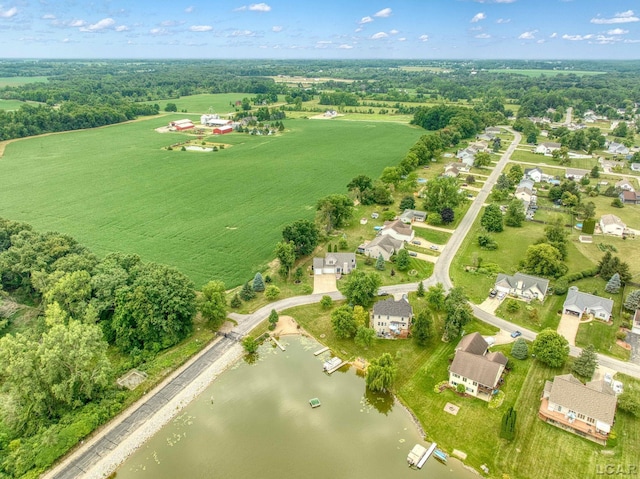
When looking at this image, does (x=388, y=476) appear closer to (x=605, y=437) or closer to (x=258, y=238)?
(x=605, y=437)

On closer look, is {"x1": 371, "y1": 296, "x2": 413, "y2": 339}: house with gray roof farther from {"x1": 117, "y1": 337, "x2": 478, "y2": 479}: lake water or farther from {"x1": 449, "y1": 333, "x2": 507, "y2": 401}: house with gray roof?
{"x1": 449, "y1": 333, "x2": 507, "y2": 401}: house with gray roof

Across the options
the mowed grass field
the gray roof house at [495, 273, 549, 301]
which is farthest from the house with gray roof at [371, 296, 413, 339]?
the mowed grass field

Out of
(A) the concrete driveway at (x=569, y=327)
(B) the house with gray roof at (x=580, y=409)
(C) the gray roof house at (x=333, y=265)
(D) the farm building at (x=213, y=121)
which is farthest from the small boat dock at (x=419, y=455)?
(D) the farm building at (x=213, y=121)

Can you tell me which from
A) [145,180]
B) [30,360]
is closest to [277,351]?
[30,360]

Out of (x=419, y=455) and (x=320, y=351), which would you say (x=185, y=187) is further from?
(x=419, y=455)

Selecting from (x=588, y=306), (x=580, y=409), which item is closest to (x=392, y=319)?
(x=580, y=409)
